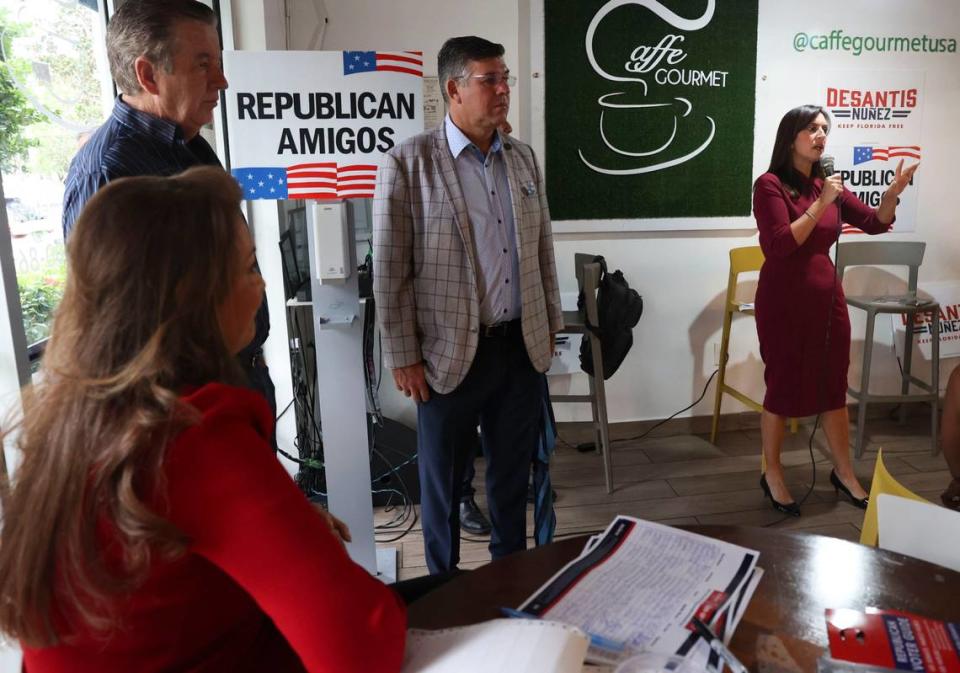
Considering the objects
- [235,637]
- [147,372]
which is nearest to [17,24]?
[147,372]

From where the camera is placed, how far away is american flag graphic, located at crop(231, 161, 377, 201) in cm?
198

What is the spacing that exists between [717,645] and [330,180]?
5.17 feet

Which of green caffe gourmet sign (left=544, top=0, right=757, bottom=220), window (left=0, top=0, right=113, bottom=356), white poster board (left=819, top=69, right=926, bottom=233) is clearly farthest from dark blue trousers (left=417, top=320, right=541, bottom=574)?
white poster board (left=819, top=69, right=926, bottom=233)

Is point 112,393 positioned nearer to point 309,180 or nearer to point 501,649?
point 501,649

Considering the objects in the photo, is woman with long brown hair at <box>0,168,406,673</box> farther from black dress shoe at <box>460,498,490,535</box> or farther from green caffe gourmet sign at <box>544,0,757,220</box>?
green caffe gourmet sign at <box>544,0,757,220</box>

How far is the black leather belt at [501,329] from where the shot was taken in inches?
77.7

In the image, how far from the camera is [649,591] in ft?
3.15

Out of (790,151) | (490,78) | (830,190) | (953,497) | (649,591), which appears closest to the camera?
(649,591)

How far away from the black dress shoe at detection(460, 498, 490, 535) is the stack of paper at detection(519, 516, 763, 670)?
5.63 ft

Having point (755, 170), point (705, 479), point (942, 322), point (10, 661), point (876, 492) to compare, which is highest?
point (755, 170)

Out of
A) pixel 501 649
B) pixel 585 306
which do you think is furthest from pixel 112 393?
pixel 585 306

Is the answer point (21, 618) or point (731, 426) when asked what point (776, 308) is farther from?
point (21, 618)

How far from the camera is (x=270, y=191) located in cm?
199

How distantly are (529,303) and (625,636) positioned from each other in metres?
1.22
